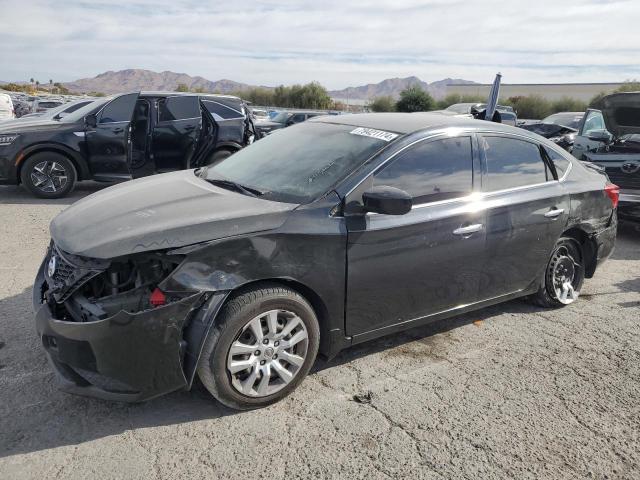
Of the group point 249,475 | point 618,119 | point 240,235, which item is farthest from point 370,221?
point 618,119

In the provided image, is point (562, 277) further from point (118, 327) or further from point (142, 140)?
point (142, 140)

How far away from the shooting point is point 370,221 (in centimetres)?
324

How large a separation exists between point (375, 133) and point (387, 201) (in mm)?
803

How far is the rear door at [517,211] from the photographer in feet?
12.7

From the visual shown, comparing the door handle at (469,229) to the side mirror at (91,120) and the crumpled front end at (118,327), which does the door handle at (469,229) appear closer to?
the crumpled front end at (118,327)

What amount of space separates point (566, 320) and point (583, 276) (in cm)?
59

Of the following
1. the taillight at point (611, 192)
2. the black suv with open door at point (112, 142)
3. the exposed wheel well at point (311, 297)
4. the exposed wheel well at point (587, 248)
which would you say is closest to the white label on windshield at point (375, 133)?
the exposed wheel well at point (311, 297)

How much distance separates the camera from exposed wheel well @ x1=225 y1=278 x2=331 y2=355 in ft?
9.49

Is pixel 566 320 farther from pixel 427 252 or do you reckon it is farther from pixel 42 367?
pixel 42 367

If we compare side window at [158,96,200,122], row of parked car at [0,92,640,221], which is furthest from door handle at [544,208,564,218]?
side window at [158,96,200,122]

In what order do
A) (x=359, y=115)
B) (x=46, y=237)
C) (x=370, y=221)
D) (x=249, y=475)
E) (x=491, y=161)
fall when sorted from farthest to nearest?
(x=46, y=237), (x=359, y=115), (x=491, y=161), (x=370, y=221), (x=249, y=475)

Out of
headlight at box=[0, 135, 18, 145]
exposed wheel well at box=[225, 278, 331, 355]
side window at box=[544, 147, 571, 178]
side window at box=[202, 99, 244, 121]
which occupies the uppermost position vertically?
side window at box=[202, 99, 244, 121]

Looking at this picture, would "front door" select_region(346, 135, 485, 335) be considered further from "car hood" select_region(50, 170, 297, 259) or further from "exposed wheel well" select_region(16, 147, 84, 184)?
"exposed wheel well" select_region(16, 147, 84, 184)

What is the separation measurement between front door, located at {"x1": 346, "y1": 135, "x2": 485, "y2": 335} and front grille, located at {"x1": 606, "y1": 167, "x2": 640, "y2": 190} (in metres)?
4.48
